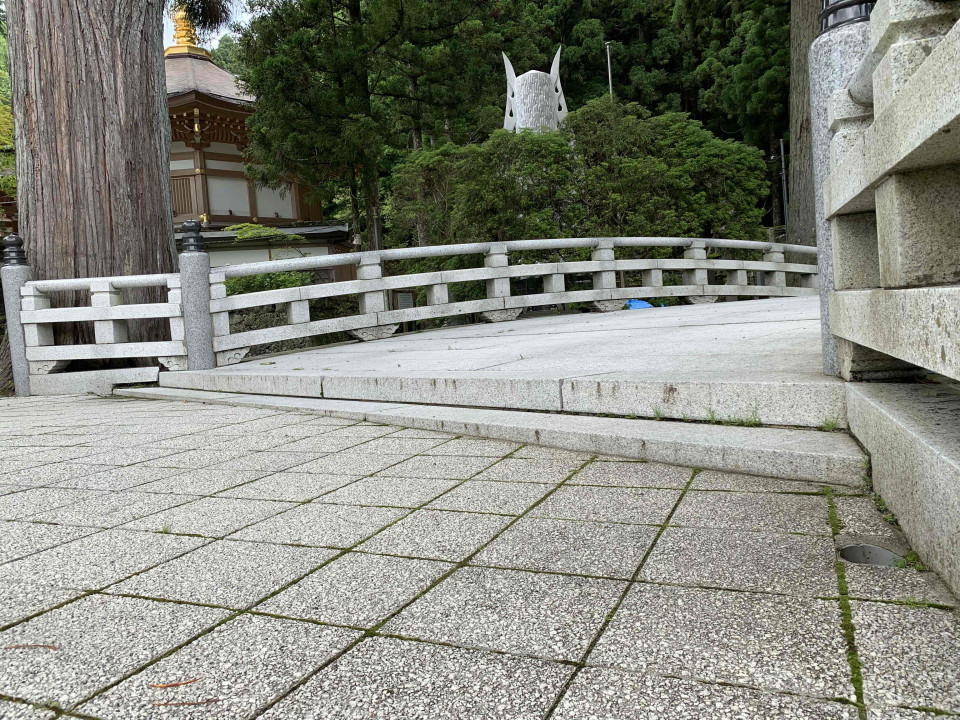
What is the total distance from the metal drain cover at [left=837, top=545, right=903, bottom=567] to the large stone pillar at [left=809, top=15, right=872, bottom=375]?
1.29 meters

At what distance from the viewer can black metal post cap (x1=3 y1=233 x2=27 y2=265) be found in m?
7.17

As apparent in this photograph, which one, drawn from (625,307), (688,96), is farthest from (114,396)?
(688,96)

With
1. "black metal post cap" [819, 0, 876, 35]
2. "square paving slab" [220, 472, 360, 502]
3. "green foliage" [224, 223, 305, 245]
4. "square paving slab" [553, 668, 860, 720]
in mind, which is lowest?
"square paving slab" [553, 668, 860, 720]

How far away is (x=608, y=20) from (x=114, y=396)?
29722mm

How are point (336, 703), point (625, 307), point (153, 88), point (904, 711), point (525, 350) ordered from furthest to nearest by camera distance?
1. point (625, 307)
2. point (153, 88)
3. point (525, 350)
4. point (336, 703)
5. point (904, 711)

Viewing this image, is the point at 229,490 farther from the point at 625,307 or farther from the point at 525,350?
the point at 625,307

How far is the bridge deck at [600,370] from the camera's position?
3268 millimetres

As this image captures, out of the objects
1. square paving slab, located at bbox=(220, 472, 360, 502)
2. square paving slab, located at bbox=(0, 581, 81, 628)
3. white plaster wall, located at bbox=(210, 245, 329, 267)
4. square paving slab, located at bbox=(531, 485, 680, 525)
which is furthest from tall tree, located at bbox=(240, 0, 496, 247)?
square paving slab, located at bbox=(0, 581, 81, 628)

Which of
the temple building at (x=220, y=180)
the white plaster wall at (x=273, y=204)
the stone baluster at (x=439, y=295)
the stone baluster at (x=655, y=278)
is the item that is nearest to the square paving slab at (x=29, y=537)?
the stone baluster at (x=439, y=295)

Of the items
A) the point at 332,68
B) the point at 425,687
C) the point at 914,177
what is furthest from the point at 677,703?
the point at 332,68

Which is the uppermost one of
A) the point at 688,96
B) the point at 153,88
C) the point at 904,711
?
the point at 688,96

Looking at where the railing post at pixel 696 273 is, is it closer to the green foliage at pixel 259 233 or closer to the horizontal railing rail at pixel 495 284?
the horizontal railing rail at pixel 495 284

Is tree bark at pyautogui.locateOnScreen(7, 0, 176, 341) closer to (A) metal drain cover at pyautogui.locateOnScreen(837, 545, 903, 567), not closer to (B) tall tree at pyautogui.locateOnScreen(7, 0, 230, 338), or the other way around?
(B) tall tree at pyautogui.locateOnScreen(7, 0, 230, 338)

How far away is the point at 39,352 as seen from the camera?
723cm
